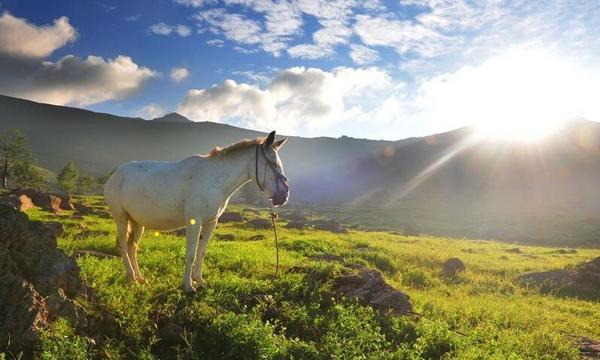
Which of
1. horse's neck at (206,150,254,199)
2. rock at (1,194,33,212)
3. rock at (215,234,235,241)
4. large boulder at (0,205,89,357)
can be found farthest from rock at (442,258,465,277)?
rock at (1,194,33,212)

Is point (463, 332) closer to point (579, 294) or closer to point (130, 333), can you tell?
point (130, 333)

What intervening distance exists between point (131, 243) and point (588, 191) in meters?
214

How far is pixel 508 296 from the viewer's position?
55.7ft

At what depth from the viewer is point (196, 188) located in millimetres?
9188

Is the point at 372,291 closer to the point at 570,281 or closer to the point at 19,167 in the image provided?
the point at 570,281

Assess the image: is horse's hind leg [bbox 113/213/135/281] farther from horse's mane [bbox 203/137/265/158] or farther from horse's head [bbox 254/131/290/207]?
horse's head [bbox 254/131/290/207]

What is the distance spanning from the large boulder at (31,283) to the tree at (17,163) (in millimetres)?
89966

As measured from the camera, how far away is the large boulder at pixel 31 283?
19.1ft

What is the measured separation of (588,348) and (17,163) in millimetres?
97843

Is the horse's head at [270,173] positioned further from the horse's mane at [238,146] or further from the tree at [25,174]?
the tree at [25,174]

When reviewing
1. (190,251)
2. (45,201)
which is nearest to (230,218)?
(45,201)

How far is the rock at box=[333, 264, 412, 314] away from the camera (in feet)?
32.5

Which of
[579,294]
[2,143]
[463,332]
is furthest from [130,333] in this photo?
[2,143]

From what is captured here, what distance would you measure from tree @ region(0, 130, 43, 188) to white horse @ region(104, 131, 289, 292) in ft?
291
